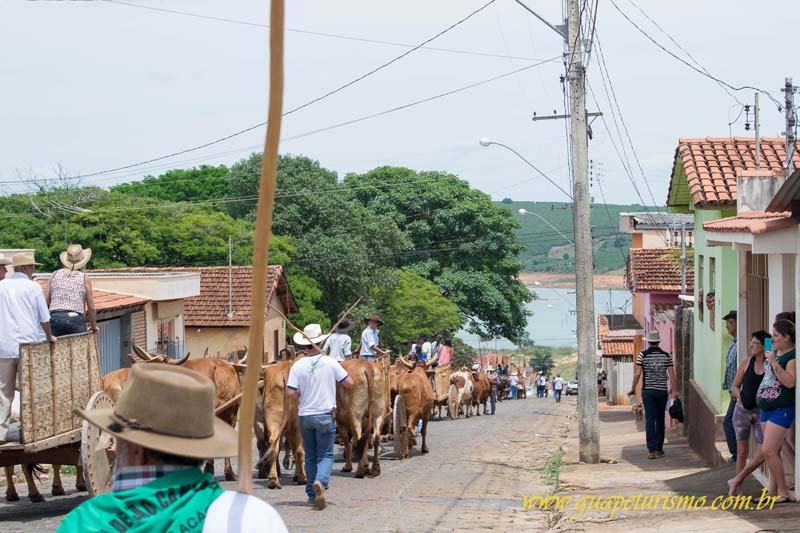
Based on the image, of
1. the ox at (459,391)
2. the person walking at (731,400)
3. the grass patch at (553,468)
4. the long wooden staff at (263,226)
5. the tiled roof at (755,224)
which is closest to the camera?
the long wooden staff at (263,226)

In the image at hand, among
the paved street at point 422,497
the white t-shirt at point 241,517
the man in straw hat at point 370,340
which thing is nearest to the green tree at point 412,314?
the paved street at point 422,497

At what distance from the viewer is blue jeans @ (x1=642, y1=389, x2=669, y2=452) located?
1705 centimetres

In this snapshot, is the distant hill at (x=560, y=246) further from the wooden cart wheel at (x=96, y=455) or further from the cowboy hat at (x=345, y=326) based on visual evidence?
the wooden cart wheel at (x=96, y=455)

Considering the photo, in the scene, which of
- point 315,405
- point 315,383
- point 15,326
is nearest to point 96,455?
point 15,326

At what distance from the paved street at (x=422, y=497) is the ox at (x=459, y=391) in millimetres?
9249

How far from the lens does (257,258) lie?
3.04 m

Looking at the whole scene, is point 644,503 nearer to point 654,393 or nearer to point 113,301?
point 654,393

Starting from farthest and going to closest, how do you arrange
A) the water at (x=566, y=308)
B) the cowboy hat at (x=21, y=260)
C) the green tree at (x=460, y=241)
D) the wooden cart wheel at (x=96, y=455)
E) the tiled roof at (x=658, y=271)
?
the water at (x=566, y=308)
the green tree at (x=460, y=241)
the tiled roof at (x=658, y=271)
the cowboy hat at (x=21, y=260)
the wooden cart wheel at (x=96, y=455)

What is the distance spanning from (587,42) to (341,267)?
2750 centimetres

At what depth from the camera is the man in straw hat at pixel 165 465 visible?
Answer: 3188mm

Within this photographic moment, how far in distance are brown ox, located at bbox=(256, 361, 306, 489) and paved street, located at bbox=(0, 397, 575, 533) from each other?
26 centimetres

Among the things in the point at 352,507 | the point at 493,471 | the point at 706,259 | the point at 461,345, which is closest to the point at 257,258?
the point at 352,507

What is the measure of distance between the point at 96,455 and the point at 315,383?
9.47ft

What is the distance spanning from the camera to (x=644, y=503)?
463 inches
